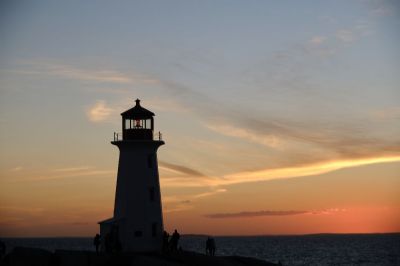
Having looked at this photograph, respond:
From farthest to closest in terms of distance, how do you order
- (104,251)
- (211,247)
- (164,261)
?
(211,247) < (104,251) < (164,261)

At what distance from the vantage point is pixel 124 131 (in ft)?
142

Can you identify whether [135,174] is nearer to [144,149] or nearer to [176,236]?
[144,149]

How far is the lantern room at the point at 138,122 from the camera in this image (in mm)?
43219

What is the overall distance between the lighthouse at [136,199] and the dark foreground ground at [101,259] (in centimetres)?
165

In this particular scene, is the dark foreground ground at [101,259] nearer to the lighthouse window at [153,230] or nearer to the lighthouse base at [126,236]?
the lighthouse base at [126,236]

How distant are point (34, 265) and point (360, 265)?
54259mm

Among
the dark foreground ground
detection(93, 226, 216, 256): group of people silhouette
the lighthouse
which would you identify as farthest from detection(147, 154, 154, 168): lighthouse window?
the dark foreground ground

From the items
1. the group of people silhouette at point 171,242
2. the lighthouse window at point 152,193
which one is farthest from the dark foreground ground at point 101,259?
the lighthouse window at point 152,193

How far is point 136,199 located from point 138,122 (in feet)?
15.1

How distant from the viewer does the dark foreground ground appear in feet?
124

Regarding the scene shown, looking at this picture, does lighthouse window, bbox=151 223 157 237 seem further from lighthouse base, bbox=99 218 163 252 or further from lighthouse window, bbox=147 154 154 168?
lighthouse window, bbox=147 154 154 168

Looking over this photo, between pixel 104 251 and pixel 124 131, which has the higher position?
pixel 124 131

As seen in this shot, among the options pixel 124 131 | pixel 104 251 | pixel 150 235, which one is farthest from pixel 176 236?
pixel 124 131

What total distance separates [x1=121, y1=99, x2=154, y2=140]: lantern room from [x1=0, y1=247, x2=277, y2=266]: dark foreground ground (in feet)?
22.8
